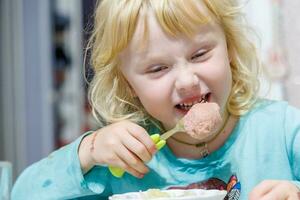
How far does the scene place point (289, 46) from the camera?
99cm

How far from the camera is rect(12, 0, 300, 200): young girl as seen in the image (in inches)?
28.2

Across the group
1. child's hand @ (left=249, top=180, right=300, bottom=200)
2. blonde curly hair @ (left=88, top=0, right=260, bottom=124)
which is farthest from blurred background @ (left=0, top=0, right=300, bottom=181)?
child's hand @ (left=249, top=180, right=300, bottom=200)

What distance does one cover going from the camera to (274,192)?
0.57 metres

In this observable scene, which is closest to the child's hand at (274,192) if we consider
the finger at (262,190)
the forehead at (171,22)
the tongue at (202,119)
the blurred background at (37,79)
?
the finger at (262,190)

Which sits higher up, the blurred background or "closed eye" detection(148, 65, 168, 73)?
"closed eye" detection(148, 65, 168, 73)

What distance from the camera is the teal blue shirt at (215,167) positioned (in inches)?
29.9

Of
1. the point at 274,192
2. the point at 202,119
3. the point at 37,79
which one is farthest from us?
the point at 37,79

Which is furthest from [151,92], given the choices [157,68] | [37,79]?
[37,79]

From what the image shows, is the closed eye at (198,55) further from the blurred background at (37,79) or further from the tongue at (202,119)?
the blurred background at (37,79)

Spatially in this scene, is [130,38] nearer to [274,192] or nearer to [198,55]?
[198,55]

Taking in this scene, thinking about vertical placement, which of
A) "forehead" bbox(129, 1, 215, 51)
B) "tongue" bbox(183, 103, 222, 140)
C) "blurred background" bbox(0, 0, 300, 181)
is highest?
"forehead" bbox(129, 1, 215, 51)

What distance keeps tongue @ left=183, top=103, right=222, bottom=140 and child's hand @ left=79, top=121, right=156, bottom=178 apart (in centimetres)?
6

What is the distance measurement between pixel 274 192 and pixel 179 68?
0.22 m

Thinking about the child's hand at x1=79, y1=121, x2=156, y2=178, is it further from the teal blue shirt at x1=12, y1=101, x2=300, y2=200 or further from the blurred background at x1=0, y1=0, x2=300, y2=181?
the blurred background at x1=0, y1=0, x2=300, y2=181
